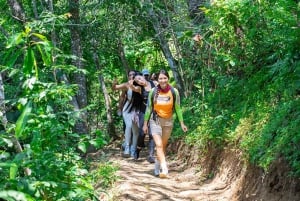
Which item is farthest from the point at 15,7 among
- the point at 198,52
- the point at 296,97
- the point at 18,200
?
the point at 18,200

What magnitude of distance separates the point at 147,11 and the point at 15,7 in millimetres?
4758

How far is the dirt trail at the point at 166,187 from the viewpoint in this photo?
739 cm

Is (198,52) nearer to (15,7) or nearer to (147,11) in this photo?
(147,11)

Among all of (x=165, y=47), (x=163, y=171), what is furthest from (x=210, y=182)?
(x=165, y=47)

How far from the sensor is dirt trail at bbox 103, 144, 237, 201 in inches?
→ 291

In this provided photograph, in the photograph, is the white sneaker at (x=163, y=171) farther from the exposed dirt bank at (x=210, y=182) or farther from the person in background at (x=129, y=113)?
the person in background at (x=129, y=113)

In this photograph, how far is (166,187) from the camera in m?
8.05

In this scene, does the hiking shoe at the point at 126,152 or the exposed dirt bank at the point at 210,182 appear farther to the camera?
the hiking shoe at the point at 126,152

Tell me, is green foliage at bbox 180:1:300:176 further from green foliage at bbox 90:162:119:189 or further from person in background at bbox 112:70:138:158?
green foliage at bbox 90:162:119:189

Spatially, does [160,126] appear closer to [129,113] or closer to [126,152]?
[129,113]


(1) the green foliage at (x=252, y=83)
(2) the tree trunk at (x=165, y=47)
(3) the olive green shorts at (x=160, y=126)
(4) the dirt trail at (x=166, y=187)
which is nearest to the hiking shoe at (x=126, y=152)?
(4) the dirt trail at (x=166, y=187)

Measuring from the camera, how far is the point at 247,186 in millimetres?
6715

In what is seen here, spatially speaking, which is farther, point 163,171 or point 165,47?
point 165,47

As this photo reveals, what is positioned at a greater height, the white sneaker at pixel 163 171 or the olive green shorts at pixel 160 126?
the olive green shorts at pixel 160 126
